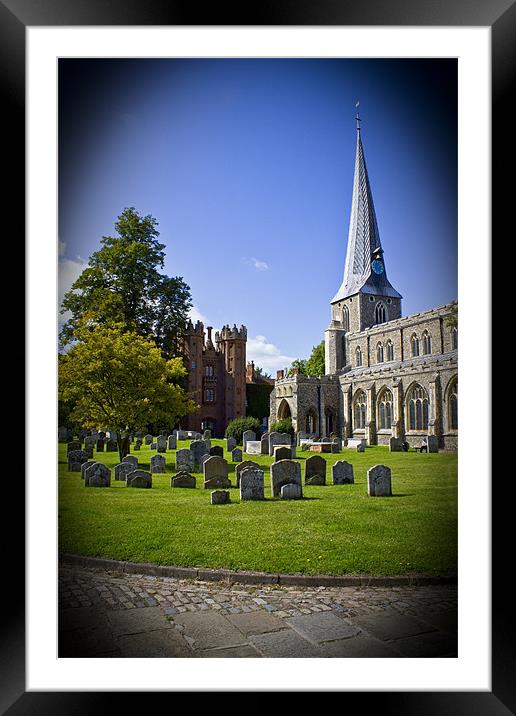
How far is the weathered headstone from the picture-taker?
7852mm

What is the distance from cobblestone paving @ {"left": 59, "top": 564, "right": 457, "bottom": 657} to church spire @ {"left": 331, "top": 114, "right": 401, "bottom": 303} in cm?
366

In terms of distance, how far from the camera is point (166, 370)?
28.0 ft

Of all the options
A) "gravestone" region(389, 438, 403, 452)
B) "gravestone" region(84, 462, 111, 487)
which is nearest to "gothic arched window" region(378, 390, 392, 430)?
"gravestone" region(389, 438, 403, 452)

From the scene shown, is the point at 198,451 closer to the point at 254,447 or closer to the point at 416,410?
the point at 254,447

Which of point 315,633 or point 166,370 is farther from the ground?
point 166,370

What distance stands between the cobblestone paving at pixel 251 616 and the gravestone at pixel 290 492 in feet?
10.7

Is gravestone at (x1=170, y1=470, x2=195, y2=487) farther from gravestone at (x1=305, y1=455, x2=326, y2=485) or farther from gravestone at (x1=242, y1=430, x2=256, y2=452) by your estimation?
gravestone at (x1=242, y1=430, x2=256, y2=452)

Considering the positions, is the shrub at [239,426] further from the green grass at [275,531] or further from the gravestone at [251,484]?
the green grass at [275,531]

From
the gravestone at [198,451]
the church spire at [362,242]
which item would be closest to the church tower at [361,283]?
the church spire at [362,242]
